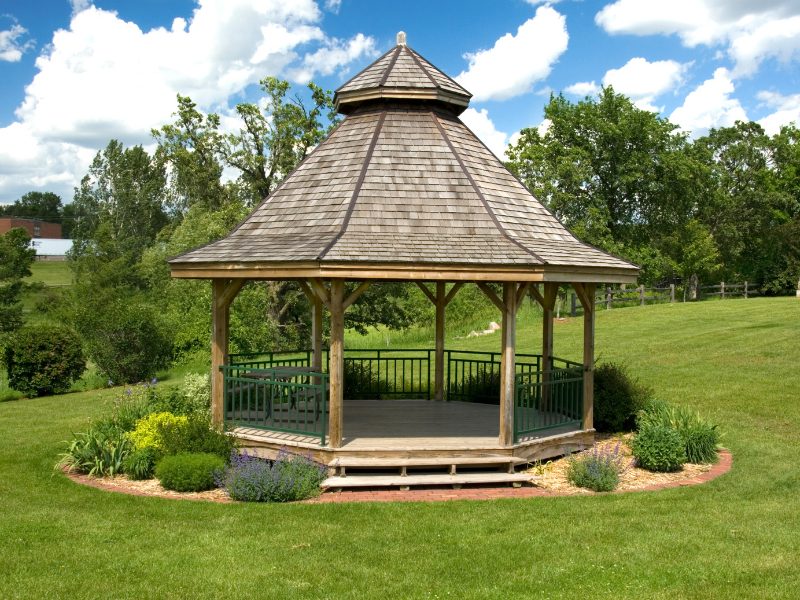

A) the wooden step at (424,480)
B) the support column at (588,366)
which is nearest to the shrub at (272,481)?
the wooden step at (424,480)

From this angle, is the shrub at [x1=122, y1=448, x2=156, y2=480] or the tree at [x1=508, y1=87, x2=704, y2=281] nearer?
the shrub at [x1=122, y1=448, x2=156, y2=480]

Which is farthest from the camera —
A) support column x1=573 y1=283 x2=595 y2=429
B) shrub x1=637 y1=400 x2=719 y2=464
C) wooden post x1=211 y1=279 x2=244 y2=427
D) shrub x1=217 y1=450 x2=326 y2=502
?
support column x1=573 y1=283 x2=595 y2=429

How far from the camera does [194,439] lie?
36.6ft

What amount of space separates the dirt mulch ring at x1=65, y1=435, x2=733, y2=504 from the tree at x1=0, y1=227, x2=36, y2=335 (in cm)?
2853

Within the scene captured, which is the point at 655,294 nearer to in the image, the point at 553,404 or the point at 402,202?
the point at 553,404

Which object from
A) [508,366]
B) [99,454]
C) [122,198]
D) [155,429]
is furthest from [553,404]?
[122,198]

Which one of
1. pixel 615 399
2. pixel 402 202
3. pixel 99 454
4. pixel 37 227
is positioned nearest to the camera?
pixel 99 454

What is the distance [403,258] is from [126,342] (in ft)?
50.4

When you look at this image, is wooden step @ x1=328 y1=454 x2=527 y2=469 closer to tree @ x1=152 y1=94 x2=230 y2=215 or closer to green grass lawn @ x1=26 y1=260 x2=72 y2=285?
tree @ x1=152 y1=94 x2=230 y2=215

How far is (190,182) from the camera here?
27312 mm

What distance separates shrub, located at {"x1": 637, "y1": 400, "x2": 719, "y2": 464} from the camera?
12086 millimetres

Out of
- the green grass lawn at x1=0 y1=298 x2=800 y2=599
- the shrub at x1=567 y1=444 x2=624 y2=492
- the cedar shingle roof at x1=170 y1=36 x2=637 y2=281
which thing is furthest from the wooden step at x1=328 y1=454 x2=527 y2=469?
the cedar shingle roof at x1=170 y1=36 x2=637 y2=281

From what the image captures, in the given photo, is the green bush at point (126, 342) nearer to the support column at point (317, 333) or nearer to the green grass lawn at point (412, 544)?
the support column at point (317, 333)

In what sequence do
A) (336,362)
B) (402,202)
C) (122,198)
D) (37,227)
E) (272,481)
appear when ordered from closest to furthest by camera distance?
(272,481)
(336,362)
(402,202)
(122,198)
(37,227)
